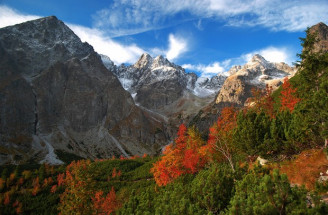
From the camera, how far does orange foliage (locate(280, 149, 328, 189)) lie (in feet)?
49.7

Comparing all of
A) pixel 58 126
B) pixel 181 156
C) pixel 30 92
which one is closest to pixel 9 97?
pixel 30 92

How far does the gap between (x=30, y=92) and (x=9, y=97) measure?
724 inches

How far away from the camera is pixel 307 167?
16422 millimetres

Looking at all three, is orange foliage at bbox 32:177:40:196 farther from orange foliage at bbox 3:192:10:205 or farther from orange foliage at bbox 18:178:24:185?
orange foliage at bbox 3:192:10:205

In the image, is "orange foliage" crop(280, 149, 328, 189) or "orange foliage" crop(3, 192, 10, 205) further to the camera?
"orange foliage" crop(3, 192, 10, 205)

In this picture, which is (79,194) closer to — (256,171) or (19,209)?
(256,171)

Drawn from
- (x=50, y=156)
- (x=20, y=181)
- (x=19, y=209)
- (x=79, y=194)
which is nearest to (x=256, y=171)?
(x=79, y=194)

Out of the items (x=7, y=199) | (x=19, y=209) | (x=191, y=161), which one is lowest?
(x=19, y=209)

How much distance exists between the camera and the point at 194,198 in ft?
45.4

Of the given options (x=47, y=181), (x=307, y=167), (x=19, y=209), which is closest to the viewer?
(x=307, y=167)

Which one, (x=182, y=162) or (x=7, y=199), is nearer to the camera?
(x=182, y=162)

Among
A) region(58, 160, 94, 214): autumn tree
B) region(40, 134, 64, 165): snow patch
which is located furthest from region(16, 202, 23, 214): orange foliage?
region(40, 134, 64, 165): snow patch

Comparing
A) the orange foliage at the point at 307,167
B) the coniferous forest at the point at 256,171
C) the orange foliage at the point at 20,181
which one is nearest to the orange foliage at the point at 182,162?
the coniferous forest at the point at 256,171

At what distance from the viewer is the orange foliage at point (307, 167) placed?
49.7 ft
